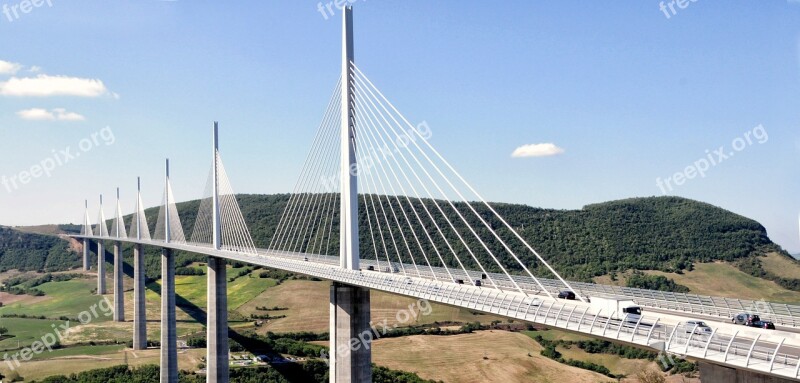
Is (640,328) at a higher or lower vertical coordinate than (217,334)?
higher

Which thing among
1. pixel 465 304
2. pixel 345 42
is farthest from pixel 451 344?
pixel 465 304

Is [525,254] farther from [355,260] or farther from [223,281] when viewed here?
[355,260]

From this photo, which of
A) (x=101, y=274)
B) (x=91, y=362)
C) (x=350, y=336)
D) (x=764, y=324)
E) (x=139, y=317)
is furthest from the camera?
(x=101, y=274)

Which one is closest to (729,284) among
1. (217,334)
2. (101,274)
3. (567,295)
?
(217,334)

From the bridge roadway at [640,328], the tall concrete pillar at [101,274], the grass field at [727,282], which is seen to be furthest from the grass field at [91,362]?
the grass field at [727,282]

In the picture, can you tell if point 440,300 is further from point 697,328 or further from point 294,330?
point 294,330

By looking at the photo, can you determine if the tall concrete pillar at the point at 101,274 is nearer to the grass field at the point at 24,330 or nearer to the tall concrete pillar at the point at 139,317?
the grass field at the point at 24,330

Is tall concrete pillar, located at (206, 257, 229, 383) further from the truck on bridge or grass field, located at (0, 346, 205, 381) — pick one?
the truck on bridge
